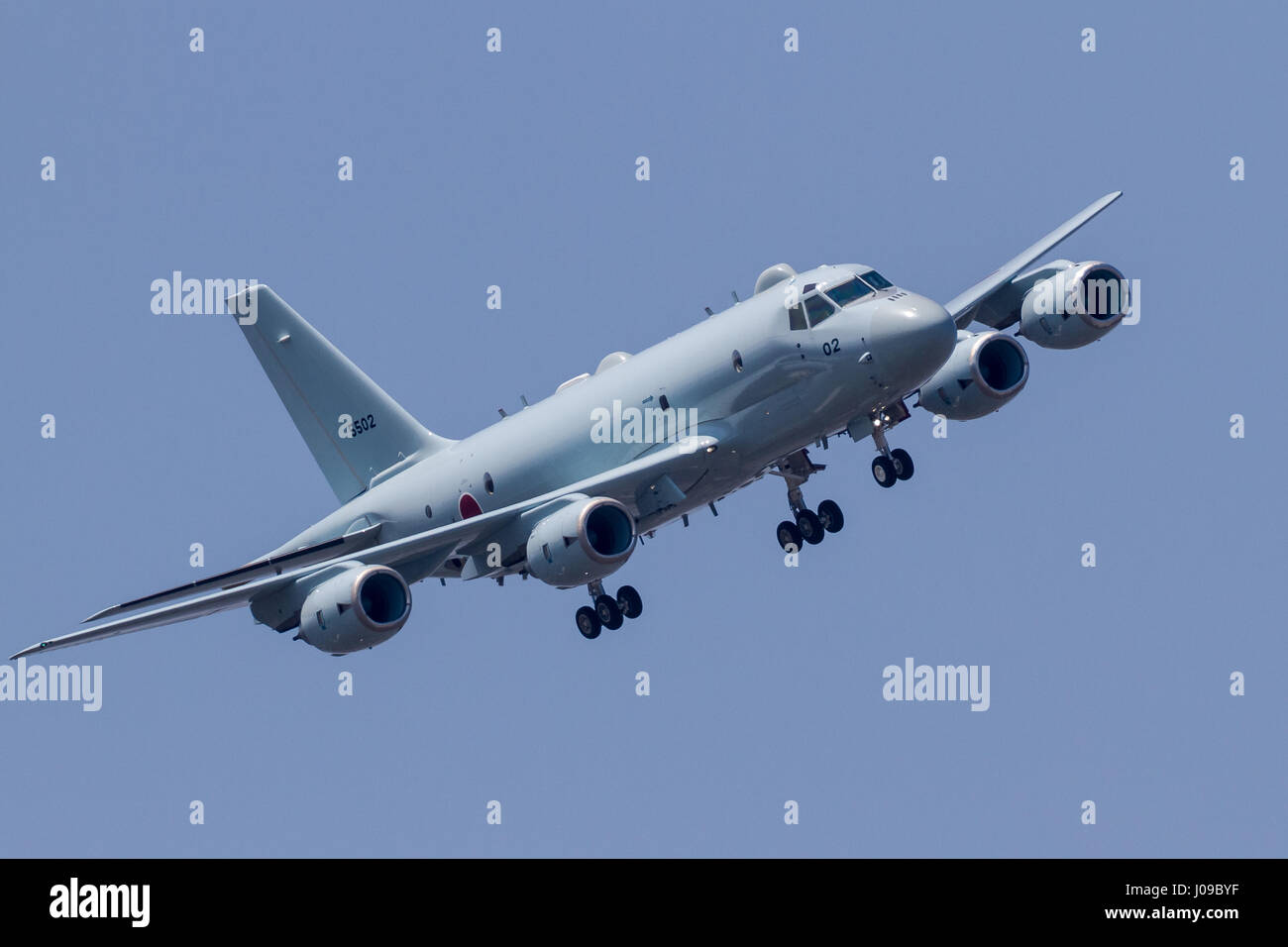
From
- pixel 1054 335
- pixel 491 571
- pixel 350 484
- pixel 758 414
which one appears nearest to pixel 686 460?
pixel 758 414

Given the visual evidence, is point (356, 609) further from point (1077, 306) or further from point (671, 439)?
point (1077, 306)

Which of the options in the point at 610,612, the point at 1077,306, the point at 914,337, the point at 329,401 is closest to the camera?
the point at 914,337

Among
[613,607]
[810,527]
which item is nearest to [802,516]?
[810,527]

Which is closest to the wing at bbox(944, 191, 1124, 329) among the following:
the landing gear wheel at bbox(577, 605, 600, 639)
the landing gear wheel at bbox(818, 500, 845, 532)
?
the landing gear wheel at bbox(818, 500, 845, 532)

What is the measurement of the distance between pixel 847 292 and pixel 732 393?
11.6ft

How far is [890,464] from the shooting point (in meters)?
51.4

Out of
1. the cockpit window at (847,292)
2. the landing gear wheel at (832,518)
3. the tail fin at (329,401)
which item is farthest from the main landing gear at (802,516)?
the tail fin at (329,401)

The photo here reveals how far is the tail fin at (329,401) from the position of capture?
203 feet

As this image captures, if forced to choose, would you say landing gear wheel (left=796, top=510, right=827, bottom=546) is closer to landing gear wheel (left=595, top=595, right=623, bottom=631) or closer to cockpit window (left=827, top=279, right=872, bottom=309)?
landing gear wheel (left=595, top=595, right=623, bottom=631)

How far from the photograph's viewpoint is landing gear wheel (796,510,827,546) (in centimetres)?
5403

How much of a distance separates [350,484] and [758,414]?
A: 16.3m

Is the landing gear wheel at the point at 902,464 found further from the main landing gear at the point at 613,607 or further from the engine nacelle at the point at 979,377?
the main landing gear at the point at 613,607

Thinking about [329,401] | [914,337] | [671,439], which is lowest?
[671,439]

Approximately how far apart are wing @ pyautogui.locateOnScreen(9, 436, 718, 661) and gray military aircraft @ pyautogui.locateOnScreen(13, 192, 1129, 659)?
59 mm
